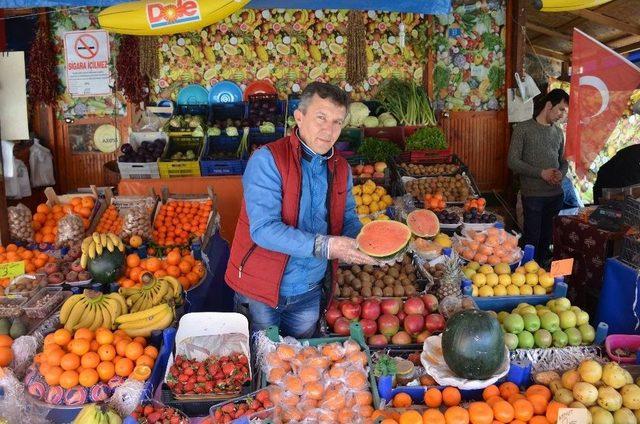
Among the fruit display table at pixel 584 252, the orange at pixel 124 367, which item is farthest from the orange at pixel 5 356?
the fruit display table at pixel 584 252

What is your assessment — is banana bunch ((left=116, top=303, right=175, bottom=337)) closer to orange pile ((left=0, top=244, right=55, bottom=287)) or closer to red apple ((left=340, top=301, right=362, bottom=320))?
red apple ((left=340, top=301, right=362, bottom=320))

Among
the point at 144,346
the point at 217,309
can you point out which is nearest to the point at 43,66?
the point at 217,309

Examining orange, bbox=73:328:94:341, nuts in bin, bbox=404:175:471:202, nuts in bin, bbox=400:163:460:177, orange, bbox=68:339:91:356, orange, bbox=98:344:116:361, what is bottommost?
orange, bbox=98:344:116:361

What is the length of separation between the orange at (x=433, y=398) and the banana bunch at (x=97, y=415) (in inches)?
43.9

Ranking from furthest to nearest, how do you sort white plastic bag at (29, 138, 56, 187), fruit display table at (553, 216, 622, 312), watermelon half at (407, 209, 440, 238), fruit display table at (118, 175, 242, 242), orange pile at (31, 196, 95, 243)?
white plastic bag at (29, 138, 56, 187) < fruit display table at (118, 175, 242, 242) < orange pile at (31, 196, 95, 243) < fruit display table at (553, 216, 622, 312) < watermelon half at (407, 209, 440, 238)

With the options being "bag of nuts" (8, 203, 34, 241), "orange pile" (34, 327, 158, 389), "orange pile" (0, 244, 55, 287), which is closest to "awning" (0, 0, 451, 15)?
"bag of nuts" (8, 203, 34, 241)

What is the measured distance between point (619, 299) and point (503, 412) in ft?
6.49

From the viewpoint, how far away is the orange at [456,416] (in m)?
1.76

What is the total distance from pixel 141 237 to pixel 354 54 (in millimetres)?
3862

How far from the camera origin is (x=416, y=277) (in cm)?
319

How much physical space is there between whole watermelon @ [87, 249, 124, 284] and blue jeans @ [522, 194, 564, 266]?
3643 mm

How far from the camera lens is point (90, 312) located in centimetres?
242

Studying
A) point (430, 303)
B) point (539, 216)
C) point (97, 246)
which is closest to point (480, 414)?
point (430, 303)

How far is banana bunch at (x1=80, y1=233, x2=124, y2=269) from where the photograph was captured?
3.14 m
